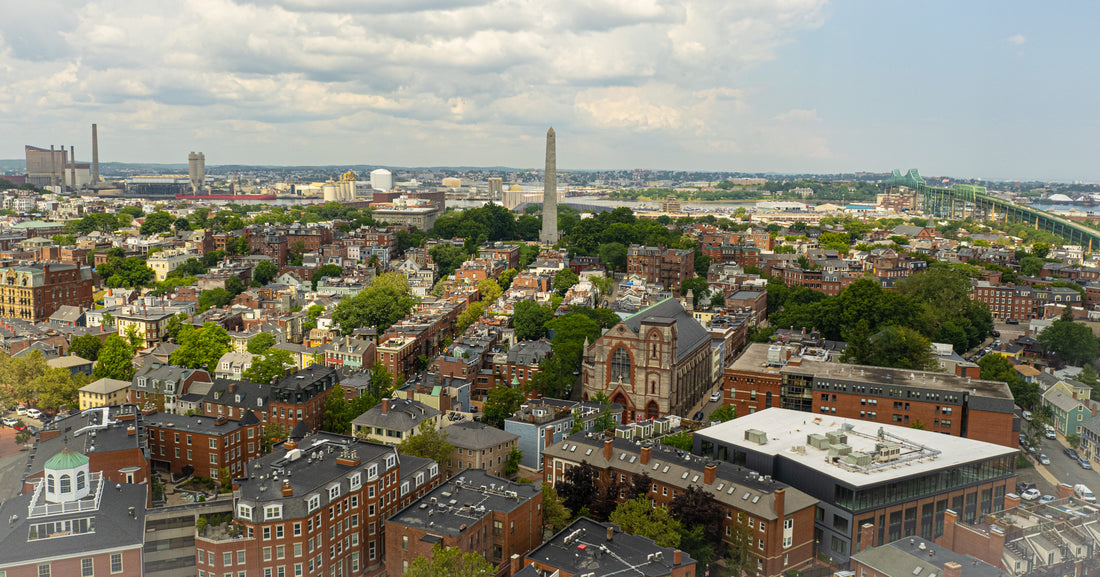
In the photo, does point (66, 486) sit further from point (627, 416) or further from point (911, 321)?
point (911, 321)

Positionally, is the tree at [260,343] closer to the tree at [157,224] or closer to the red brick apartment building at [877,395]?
the red brick apartment building at [877,395]

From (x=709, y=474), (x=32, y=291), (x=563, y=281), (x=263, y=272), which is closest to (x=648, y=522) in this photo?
(x=709, y=474)

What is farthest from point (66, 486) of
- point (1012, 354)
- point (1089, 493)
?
point (1012, 354)

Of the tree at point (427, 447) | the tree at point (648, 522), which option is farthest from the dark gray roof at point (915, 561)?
the tree at point (427, 447)

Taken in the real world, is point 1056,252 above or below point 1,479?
above

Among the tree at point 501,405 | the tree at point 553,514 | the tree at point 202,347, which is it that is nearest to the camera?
the tree at point 553,514

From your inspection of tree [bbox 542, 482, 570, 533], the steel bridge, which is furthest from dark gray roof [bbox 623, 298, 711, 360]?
the steel bridge
